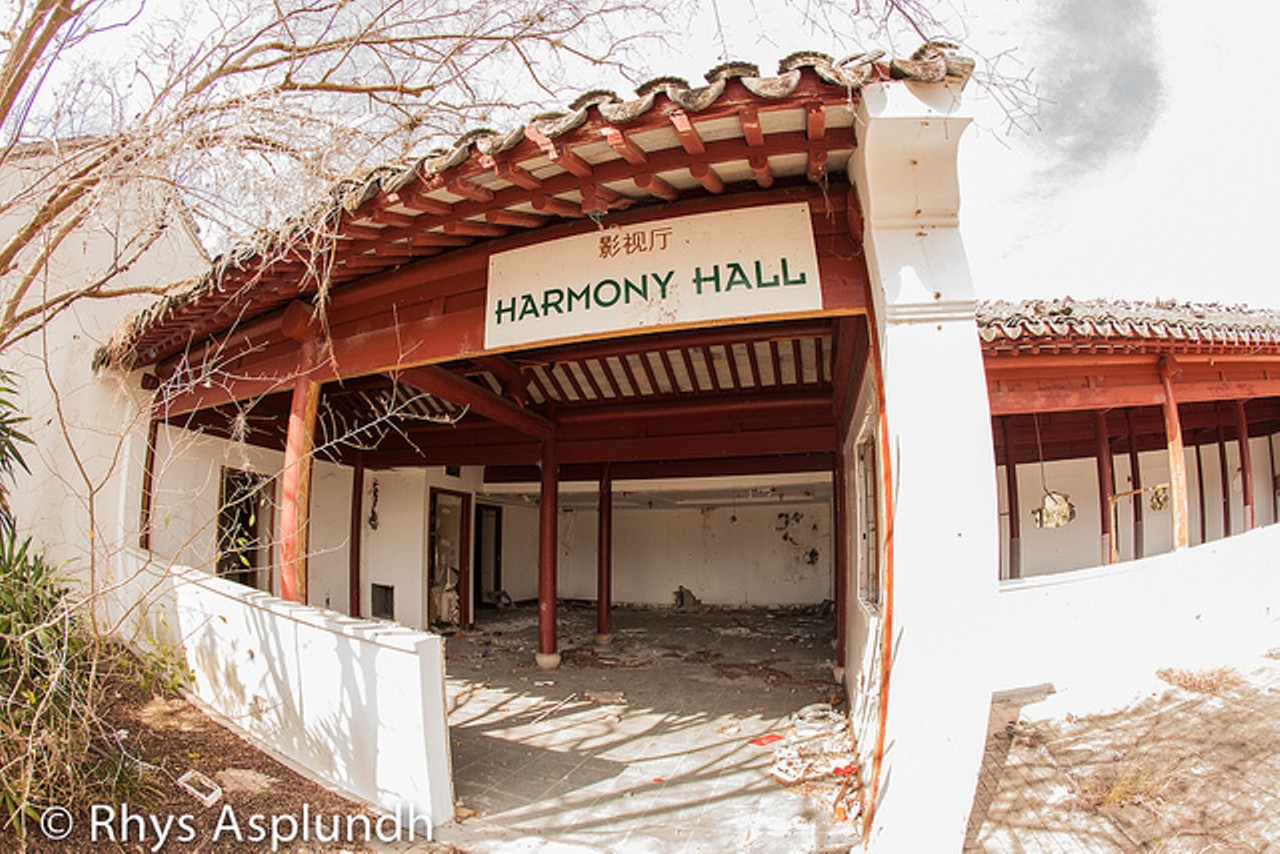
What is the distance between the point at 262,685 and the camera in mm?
4137

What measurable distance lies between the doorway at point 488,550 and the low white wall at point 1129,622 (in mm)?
9585

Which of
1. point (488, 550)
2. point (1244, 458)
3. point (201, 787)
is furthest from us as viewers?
point (488, 550)

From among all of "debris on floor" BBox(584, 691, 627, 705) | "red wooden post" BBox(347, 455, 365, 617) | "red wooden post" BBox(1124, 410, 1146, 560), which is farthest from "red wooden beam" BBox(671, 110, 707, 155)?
"red wooden post" BBox(1124, 410, 1146, 560)

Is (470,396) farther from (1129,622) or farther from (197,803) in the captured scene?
(1129,622)

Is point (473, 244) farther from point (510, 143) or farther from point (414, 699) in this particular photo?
point (414, 699)

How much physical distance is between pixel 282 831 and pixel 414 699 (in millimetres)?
792

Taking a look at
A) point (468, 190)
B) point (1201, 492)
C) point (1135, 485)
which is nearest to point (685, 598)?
point (1135, 485)

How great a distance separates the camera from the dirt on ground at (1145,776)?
285cm

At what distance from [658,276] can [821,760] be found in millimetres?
3085

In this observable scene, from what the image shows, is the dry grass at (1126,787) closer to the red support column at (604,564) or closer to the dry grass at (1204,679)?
the dry grass at (1204,679)

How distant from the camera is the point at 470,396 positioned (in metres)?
5.38

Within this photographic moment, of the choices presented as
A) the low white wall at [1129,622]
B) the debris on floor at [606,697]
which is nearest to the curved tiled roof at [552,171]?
the low white wall at [1129,622]

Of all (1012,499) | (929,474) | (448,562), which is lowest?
(448,562)

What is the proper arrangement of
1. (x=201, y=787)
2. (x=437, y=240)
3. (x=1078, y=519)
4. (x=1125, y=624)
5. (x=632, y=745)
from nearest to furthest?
(x=201, y=787) → (x=437, y=240) → (x=632, y=745) → (x=1125, y=624) → (x=1078, y=519)
